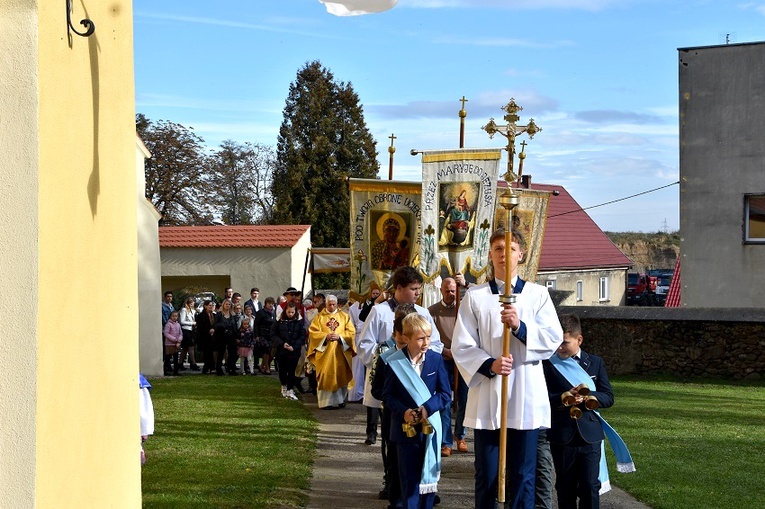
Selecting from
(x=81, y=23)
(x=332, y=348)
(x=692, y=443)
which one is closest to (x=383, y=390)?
(x=81, y=23)

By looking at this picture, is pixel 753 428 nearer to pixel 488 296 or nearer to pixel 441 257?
pixel 441 257

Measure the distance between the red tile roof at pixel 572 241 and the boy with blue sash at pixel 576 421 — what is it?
137 ft

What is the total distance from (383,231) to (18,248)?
11.8 metres

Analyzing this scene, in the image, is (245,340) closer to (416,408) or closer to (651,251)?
(416,408)

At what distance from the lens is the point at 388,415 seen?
7.92 metres

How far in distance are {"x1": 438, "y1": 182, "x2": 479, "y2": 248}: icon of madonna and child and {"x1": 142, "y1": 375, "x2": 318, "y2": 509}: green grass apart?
3.08 meters

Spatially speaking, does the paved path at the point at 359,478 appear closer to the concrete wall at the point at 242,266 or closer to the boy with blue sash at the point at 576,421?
the boy with blue sash at the point at 576,421

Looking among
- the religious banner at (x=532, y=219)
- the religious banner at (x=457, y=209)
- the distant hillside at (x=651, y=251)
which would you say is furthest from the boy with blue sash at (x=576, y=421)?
the distant hillside at (x=651, y=251)

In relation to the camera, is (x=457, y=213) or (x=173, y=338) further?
(x=173, y=338)

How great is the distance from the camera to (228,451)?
38.5ft

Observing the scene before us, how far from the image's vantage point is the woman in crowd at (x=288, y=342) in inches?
717

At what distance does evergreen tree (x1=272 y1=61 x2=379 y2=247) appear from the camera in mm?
61344

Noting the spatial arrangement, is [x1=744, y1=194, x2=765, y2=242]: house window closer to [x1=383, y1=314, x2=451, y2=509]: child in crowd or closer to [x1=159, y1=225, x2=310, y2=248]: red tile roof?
[x1=159, y1=225, x2=310, y2=248]: red tile roof

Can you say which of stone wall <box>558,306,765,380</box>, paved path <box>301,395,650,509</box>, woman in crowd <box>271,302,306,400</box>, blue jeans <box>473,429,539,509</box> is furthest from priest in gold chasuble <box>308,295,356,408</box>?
blue jeans <box>473,429,539,509</box>
